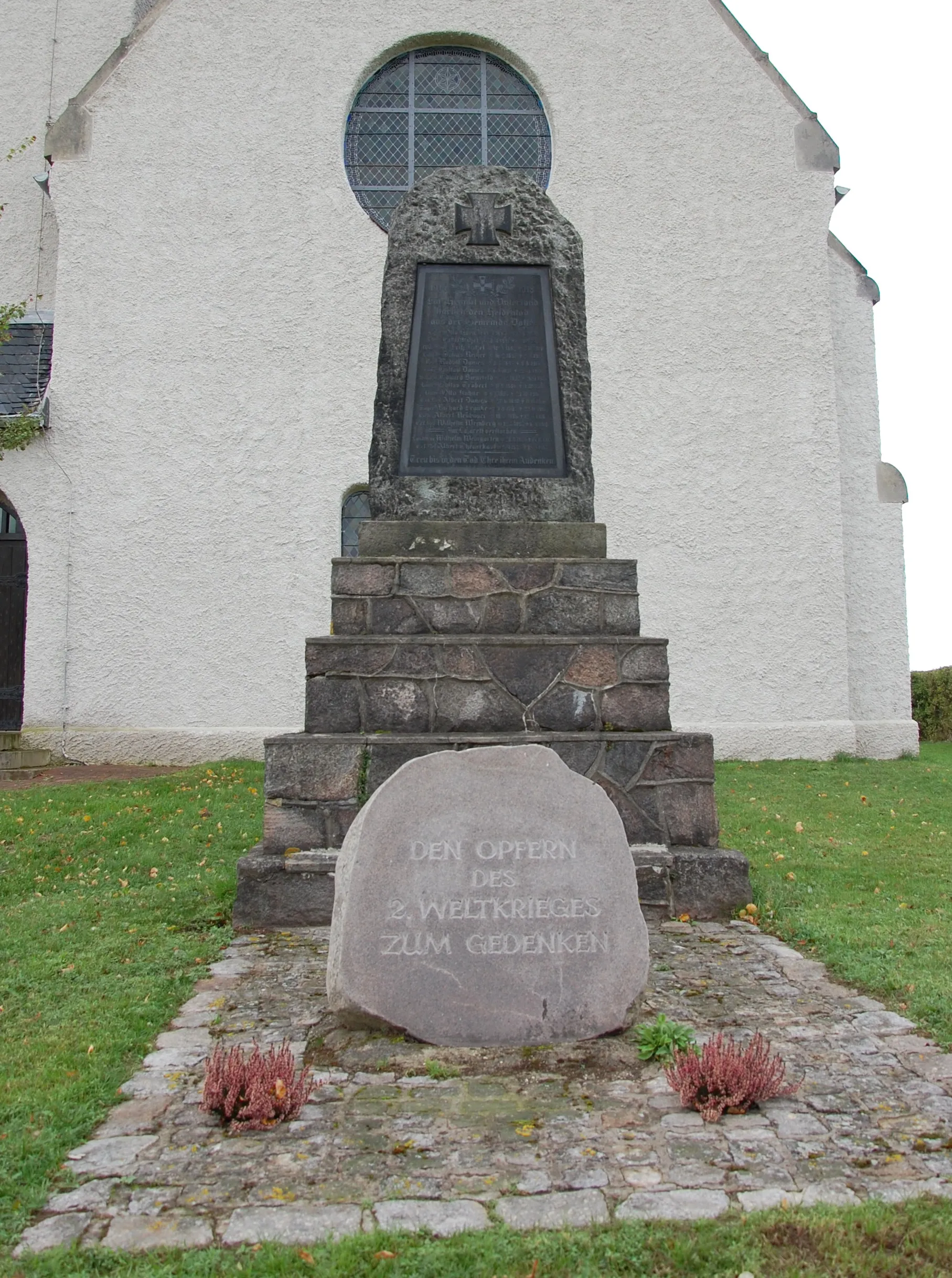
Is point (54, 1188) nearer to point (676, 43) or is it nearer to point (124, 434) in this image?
point (124, 434)

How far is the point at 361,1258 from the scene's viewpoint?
2.21 m

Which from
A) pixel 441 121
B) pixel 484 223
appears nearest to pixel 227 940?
pixel 484 223

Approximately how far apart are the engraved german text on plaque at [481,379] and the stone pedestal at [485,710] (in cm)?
72

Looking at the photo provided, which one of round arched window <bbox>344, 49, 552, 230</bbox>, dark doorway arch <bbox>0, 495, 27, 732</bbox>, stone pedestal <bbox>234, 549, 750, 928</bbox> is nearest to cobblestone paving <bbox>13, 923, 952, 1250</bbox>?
stone pedestal <bbox>234, 549, 750, 928</bbox>

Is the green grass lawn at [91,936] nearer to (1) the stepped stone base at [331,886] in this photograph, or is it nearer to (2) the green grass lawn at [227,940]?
(2) the green grass lawn at [227,940]

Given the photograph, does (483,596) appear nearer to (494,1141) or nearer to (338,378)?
(494,1141)

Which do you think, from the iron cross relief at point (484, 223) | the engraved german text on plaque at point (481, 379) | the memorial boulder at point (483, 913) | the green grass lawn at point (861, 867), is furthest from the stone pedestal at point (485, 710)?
the iron cross relief at point (484, 223)

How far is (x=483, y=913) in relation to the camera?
134 inches

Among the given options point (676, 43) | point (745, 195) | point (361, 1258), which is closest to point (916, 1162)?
point (361, 1258)

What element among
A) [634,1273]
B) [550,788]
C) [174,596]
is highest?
[174,596]

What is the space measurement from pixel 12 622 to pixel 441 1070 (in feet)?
37.5

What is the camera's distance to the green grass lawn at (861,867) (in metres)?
4.18

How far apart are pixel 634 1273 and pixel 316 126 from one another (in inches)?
508

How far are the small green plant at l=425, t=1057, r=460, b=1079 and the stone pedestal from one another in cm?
178
